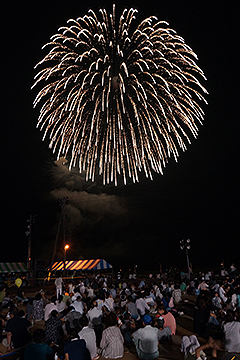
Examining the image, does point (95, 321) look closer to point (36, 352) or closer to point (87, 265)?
point (36, 352)

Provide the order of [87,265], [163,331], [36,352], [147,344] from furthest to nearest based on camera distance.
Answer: [87,265] → [163,331] → [147,344] → [36,352]

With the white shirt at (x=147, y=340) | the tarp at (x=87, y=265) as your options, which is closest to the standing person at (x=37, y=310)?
the white shirt at (x=147, y=340)

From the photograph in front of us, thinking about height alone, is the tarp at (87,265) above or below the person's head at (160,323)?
below

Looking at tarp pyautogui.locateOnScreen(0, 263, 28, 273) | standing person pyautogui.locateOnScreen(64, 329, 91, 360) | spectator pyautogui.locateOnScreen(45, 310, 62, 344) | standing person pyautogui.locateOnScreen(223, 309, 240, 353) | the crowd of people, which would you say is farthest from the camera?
tarp pyautogui.locateOnScreen(0, 263, 28, 273)

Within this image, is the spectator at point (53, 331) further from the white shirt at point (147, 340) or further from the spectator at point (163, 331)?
the spectator at point (163, 331)

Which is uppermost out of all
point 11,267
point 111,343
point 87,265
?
point 11,267

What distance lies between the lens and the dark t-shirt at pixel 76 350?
636 centimetres

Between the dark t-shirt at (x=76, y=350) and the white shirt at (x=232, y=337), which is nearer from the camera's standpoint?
the dark t-shirt at (x=76, y=350)

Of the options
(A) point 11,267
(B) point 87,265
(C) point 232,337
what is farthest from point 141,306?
(B) point 87,265

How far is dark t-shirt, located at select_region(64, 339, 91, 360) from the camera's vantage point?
6363mm

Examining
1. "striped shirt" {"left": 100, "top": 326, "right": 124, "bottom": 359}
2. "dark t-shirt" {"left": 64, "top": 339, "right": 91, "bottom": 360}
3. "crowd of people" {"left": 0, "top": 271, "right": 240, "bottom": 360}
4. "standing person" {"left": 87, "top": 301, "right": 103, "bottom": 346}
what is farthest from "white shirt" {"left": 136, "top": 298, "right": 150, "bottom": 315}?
"dark t-shirt" {"left": 64, "top": 339, "right": 91, "bottom": 360}

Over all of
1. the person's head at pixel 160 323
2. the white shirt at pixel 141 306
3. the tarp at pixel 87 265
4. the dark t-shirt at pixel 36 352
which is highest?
the dark t-shirt at pixel 36 352

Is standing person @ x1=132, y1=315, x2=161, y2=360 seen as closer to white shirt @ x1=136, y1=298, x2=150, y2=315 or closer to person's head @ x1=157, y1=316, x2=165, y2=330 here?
person's head @ x1=157, y1=316, x2=165, y2=330

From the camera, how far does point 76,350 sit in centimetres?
641
